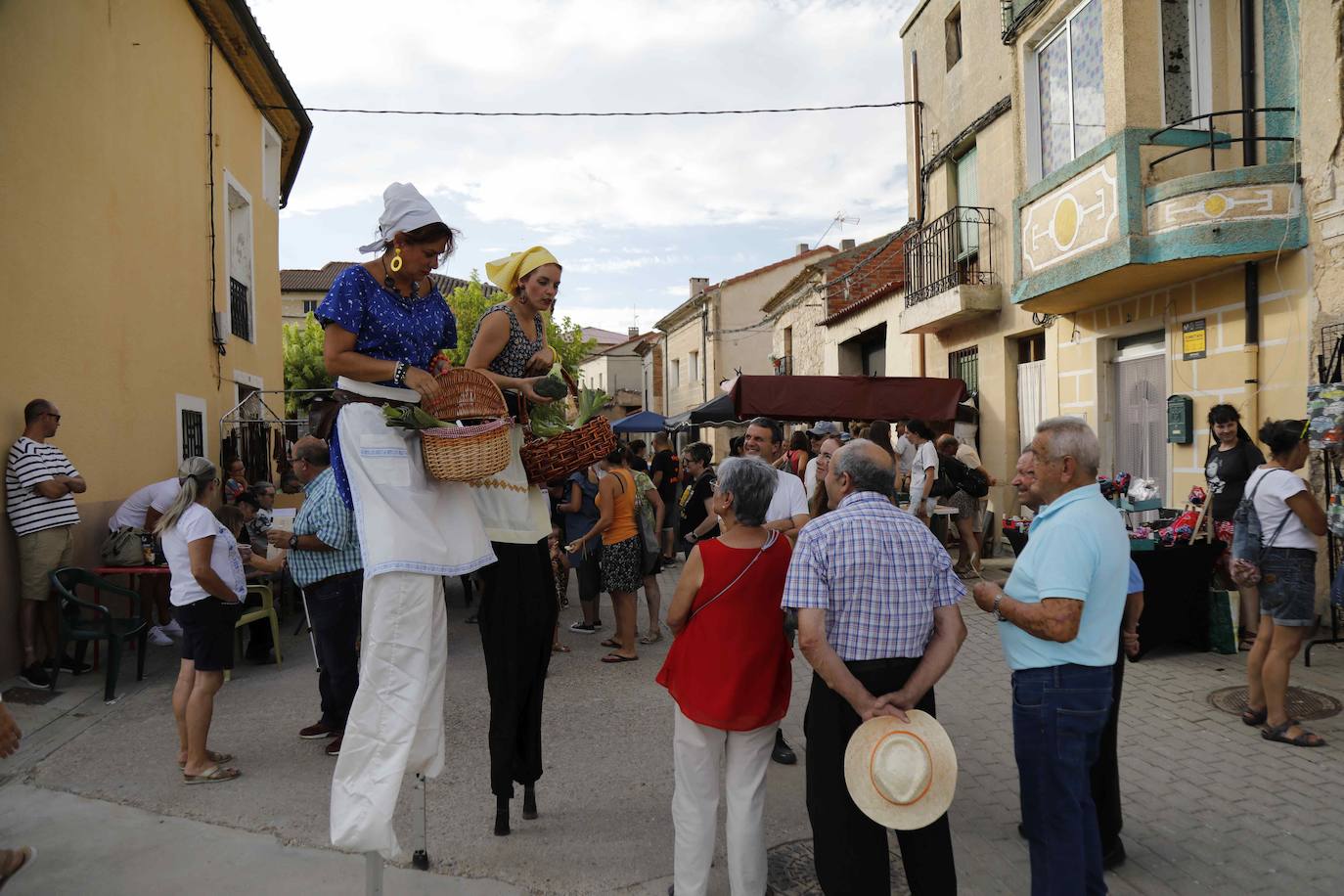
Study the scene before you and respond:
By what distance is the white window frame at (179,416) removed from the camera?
10.2 m

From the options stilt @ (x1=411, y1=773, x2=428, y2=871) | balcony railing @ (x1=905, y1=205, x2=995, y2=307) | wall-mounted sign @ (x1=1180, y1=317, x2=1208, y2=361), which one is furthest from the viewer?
balcony railing @ (x1=905, y1=205, x2=995, y2=307)

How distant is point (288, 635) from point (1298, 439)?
→ 321 inches

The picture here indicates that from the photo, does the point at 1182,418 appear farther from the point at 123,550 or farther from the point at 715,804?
the point at 123,550

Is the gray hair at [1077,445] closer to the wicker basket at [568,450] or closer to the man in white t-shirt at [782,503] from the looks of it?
the wicker basket at [568,450]

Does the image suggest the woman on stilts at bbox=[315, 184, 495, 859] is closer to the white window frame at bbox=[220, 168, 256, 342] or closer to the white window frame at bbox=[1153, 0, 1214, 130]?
the white window frame at bbox=[1153, 0, 1214, 130]

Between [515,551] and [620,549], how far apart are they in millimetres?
4087

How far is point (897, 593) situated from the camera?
9.41 ft

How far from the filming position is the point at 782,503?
5059mm

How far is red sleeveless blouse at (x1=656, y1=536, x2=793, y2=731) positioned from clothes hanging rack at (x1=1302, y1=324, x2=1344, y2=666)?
219 inches

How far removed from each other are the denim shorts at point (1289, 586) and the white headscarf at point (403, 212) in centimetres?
473

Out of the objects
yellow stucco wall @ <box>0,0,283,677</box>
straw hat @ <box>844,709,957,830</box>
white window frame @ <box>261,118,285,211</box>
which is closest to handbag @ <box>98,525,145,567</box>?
yellow stucco wall @ <box>0,0,283,677</box>

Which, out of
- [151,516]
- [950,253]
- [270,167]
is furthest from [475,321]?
[151,516]

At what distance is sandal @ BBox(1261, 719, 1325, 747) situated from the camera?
15.6 feet

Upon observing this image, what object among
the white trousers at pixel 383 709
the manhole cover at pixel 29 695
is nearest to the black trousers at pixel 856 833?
the white trousers at pixel 383 709
